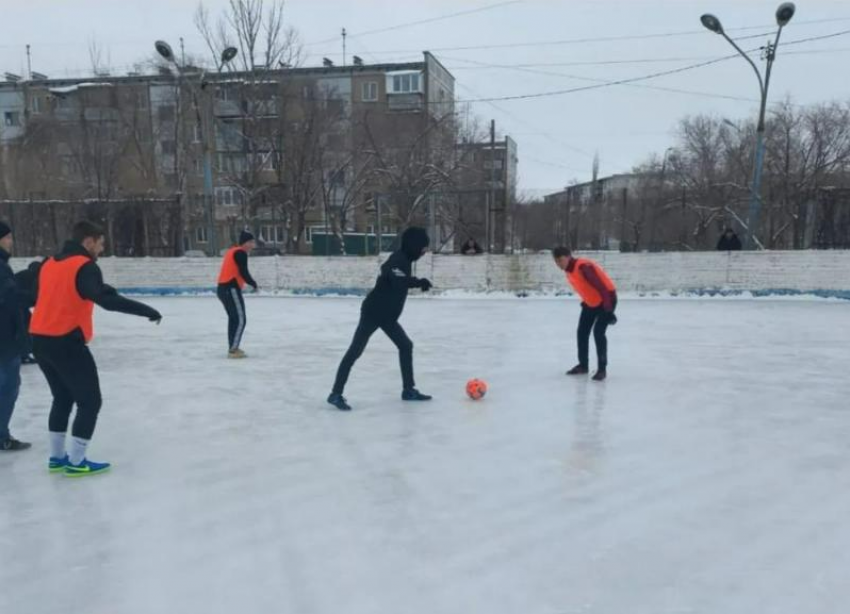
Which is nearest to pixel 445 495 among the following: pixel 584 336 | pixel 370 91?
pixel 584 336

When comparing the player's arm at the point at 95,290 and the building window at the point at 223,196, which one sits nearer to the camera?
the player's arm at the point at 95,290

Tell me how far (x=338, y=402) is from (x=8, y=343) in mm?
2550

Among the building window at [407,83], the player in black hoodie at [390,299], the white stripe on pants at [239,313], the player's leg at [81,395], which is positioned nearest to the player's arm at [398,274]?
the player in black hoodie at [390,299]

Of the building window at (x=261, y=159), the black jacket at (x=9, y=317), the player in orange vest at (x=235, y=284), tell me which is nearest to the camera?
the black jacket at (x=9, y=317)

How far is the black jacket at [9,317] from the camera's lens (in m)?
4.48

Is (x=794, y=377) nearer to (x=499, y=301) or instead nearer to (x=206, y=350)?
(x=206, y=350)

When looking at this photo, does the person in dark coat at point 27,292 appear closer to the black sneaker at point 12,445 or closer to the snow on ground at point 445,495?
the black sneaker at point 12,445

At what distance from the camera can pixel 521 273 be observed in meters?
16.0

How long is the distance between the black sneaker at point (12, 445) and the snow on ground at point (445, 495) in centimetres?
23

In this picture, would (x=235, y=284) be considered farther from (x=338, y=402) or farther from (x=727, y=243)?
(x=727, y=243)

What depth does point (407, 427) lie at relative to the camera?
5266mm

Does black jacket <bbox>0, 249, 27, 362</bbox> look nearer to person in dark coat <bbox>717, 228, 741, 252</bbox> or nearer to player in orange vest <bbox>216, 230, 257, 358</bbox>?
player in orange vest <bbox>216, 230, 257, 358</bbox>

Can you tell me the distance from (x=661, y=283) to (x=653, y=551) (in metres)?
13.4

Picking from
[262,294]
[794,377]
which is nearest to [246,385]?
[794,377]
